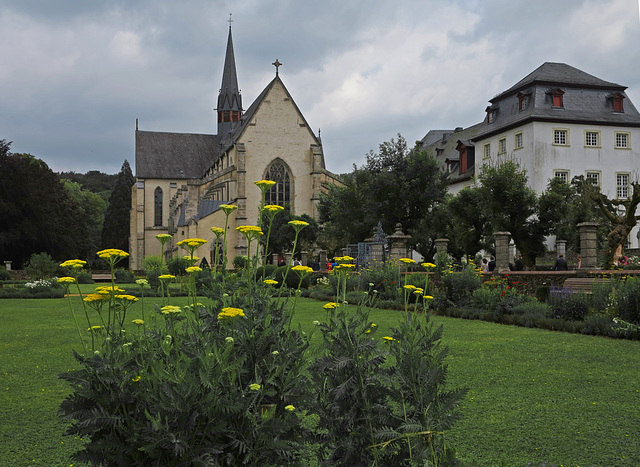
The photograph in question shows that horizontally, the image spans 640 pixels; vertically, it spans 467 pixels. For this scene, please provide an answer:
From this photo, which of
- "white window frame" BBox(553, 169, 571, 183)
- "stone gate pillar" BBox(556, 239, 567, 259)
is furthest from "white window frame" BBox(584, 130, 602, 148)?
"stone gate pillar" BBox(556, 239, 567, 259)

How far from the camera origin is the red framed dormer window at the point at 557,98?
42531 millimetres

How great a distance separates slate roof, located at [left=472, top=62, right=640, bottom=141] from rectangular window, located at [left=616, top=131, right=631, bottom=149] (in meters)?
0.81

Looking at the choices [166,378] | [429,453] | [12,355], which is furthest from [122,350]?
[12,355]

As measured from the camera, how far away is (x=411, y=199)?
3584 cm

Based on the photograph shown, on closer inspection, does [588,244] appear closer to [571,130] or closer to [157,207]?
[571,130]

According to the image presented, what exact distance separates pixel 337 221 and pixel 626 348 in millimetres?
31849

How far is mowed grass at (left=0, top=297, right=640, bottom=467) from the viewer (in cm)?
469

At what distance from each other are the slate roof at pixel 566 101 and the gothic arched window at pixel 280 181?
59.9ft

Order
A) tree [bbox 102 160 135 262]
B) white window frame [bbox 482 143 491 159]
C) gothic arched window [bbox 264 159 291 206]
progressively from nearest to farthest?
1. white window frame [bbox 482 143 491 159]
2. gothic arched window [bbox 264 159 291 206]
3. tree [bbox 102 160 135 262]

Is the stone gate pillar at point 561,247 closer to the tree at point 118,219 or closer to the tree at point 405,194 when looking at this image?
the tree at point 405,194

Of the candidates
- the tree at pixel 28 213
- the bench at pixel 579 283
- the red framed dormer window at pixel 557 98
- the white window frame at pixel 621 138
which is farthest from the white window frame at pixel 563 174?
the tree at pixel 28 213

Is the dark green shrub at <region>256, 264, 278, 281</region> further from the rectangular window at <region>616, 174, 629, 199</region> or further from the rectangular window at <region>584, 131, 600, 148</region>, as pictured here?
the rectangular window at <region>616, 174, 629, 199</region>

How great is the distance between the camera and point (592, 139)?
43031 mm

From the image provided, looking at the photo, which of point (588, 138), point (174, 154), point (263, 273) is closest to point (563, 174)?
point (588, 138)
